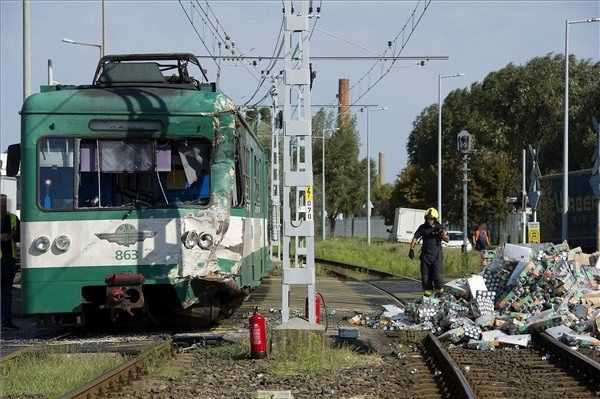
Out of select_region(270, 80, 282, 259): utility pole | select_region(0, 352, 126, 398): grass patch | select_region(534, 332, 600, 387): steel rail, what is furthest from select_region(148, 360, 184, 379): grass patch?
select_region(270, 80, 282, 259): utility pole

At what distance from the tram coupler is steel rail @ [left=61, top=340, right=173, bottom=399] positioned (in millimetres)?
848

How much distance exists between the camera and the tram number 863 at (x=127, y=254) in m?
12.0

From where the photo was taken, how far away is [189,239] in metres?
12.0

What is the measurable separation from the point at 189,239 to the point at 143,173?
1076 mm

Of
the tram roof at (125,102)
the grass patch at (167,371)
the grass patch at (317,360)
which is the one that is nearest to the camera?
the grass patch at (167,371)

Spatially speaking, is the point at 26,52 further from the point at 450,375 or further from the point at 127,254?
the point at 450,375

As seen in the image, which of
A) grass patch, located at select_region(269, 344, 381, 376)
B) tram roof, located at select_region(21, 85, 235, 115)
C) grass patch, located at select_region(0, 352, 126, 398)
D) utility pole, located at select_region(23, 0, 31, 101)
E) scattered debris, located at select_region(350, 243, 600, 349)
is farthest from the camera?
utility pole, located at select_region(23, 0, 31, 101)

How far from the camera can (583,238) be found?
117 ft

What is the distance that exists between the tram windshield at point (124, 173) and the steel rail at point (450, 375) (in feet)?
11.3

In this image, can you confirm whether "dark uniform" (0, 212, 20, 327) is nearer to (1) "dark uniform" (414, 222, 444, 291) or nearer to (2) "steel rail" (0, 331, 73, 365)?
(2) "steel rail" (0, 331, 73, 365)

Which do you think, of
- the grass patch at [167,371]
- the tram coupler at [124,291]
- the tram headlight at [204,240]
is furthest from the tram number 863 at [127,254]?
the grass patch at [167,371]

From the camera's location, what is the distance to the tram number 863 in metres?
→ 12.0

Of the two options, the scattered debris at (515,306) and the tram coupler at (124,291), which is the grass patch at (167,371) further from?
the scattered debris at (515,306)

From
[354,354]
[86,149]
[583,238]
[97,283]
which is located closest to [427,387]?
[354,354]
